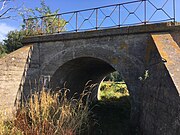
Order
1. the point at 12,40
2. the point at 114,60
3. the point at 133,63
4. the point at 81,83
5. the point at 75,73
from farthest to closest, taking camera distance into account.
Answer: the point at 12,40 → the point at 81,83 → the point at 75,73 → the point at 114,60 → the point at 133,63

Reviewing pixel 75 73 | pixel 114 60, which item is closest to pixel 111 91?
pixel 75 73

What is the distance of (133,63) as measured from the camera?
6.95m

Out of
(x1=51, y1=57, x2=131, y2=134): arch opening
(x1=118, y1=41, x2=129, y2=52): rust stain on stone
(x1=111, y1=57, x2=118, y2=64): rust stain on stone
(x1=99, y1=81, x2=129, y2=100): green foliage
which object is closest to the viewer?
(x1=118, y1=41, x2=129, y2=52): rust stain on stone

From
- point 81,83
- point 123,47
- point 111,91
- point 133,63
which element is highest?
point 123,47

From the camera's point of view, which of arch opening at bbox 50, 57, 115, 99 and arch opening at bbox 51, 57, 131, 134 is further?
arch opening at bbox 50, 57, 115, 99

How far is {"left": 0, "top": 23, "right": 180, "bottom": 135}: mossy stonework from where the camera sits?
4598 millimetres

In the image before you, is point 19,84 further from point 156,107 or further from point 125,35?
point 156,107

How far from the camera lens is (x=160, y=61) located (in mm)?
5227

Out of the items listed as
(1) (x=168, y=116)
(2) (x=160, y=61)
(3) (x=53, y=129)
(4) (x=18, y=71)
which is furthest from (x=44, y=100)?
(4) (x=18, y=71)

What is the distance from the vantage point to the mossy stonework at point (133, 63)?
460cm

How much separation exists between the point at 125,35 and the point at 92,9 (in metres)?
2.05

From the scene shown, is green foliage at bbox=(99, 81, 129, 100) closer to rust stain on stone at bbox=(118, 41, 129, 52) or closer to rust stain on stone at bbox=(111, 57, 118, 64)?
rust stain on stone at bbox=(111, 57, 118, 64)

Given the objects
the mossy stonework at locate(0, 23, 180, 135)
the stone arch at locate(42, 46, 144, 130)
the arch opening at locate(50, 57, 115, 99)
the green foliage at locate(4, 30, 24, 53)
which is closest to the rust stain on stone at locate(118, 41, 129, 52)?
the mossy stonework at locate(0, 23, 180, 135)

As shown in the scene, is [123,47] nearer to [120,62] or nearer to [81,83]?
[120,62]
